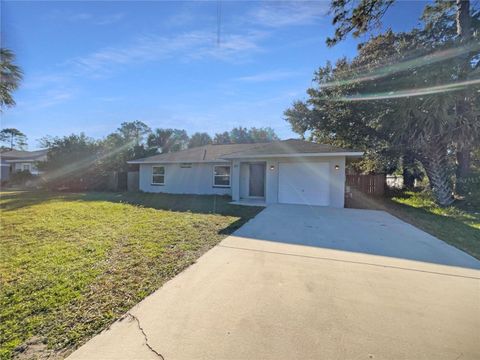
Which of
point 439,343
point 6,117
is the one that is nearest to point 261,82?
point 439,343

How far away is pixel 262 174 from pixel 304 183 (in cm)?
297

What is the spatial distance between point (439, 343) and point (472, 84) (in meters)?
12.3

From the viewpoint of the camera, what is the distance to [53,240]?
18.7 feet

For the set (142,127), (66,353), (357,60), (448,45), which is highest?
(142,127)

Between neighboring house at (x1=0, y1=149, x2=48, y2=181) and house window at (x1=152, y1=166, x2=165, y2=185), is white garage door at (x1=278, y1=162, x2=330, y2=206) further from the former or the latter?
neighboring house at (x1=0, y1=149, x2=48, y2=181)

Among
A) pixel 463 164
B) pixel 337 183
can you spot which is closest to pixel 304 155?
pixel 337 183

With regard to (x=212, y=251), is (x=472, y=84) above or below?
above

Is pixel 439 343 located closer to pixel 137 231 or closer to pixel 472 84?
pixel 137 231

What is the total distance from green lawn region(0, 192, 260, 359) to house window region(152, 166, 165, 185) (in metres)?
8.05

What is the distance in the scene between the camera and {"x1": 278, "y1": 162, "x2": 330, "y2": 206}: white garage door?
1094 cm

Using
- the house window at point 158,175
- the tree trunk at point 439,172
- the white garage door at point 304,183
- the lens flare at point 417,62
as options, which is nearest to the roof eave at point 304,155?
the white garage door at point 304,183

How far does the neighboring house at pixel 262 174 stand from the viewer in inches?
426

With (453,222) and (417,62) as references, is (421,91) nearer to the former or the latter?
(417,62)

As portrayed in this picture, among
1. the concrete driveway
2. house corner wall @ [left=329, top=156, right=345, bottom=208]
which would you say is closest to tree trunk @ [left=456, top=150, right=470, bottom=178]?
house corner wall @ [left=329, top=156, right=345, bottom=208]
